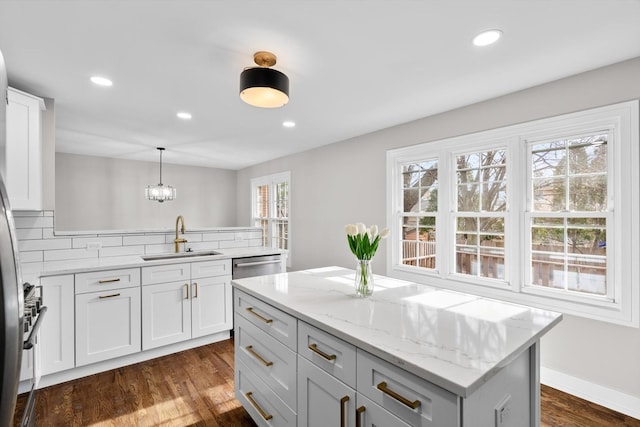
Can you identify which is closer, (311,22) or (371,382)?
(371,382)

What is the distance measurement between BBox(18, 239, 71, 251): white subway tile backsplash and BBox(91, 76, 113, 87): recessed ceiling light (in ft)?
5.02

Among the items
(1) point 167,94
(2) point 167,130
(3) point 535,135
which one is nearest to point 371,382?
(3) point 535,135

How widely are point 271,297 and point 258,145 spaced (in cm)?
327

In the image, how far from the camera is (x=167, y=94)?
2.63 m

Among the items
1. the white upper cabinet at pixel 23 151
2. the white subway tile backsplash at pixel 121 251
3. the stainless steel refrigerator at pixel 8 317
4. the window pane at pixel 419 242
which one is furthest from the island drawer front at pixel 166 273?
the window pane at pixel 419 242

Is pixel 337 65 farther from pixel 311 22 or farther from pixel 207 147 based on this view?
pixel 207 147

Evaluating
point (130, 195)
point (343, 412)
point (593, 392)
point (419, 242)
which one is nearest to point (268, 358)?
point (343, 412)

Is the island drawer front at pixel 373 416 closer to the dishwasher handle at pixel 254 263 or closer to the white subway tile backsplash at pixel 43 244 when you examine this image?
the dishwasher handle at pixel 254 263

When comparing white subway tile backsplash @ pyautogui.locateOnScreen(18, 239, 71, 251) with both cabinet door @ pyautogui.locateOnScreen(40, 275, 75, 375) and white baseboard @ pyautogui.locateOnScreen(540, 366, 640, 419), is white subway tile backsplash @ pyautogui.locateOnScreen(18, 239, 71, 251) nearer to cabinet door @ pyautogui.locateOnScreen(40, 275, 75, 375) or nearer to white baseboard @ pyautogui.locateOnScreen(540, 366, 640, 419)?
cabinet door @ pyautogui.locateOnScreen(40, 275, 75, 375)

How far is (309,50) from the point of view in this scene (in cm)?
192

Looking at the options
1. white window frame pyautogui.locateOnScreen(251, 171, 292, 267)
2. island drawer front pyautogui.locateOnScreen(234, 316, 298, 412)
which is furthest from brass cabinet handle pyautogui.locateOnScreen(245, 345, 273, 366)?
white window frame pyautogui.locateOnScreen(251, 171, 292, 267)

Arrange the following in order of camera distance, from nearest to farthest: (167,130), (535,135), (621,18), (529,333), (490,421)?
1. (490,421)
2. (529,333)
3. (621,18)
4. (535,135)
5. (167,130)

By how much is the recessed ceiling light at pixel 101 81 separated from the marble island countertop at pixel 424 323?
1.89 metres

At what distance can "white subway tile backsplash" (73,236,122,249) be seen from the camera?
2.95m
